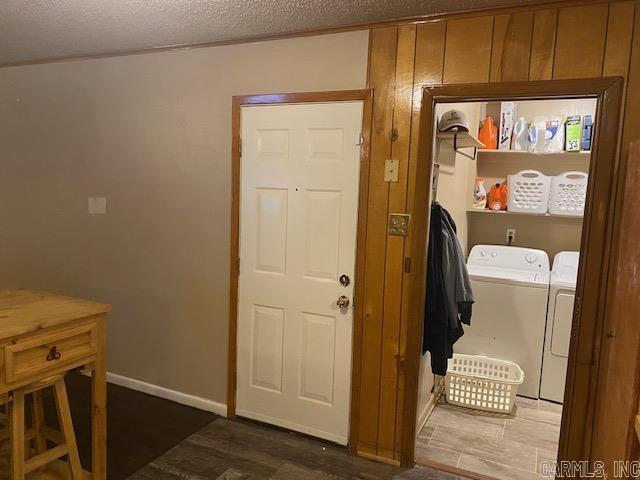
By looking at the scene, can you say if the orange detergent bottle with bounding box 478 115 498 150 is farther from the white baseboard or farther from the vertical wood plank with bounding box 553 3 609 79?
the white baseboard

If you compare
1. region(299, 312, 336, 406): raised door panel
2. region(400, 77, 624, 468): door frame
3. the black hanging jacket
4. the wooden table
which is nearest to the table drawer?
the wooden table

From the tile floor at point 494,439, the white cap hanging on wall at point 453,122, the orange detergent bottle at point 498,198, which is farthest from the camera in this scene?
the orange detergent bottle at point 498,198

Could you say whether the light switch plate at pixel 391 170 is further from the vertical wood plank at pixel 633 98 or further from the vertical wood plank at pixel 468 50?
the vertical wood plank at pixel 633 98

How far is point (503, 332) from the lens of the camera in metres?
3.31

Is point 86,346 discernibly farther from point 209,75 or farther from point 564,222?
point 564,222

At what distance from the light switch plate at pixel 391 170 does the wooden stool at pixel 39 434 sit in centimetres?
171

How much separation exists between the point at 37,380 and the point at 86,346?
0.22 metres

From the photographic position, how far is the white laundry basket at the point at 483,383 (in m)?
2.99

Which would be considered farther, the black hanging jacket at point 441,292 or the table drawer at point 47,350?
the black hanging jacket at point 441,292

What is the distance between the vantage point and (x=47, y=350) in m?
1.72

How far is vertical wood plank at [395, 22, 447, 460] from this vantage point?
212 centimetres

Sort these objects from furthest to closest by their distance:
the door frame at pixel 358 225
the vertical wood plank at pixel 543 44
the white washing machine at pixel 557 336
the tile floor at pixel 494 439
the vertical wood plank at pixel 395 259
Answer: the white washing machine at pixel 557 336 → the tile floor at pixel 494 439 → the door frame at pixel 358 225 → the vertical wood plank at pixel 395 259 → the vertical wood plank at pixel 543 44

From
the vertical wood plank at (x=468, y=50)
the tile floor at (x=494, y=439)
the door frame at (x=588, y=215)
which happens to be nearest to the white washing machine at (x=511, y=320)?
the tile floor at (x=494, y=439)

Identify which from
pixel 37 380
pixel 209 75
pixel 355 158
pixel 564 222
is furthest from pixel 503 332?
pixel 37 380
